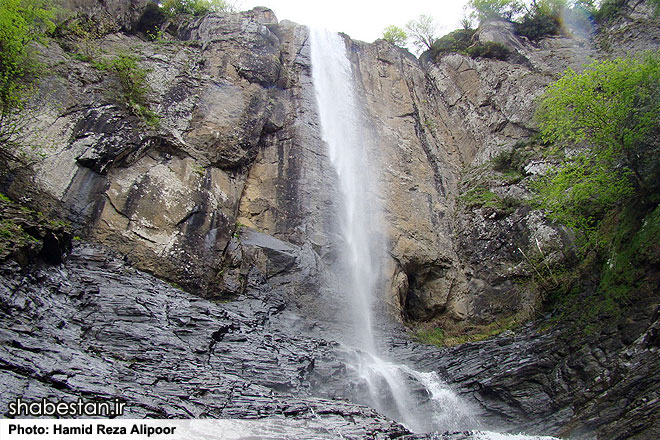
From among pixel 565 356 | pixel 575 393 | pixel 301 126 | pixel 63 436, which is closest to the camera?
pixel 63 436

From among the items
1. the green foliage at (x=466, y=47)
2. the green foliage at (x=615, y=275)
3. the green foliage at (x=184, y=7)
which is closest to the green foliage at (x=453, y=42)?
the green foliage at (x=466, y=47)

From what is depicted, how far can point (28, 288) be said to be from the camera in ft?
25.6

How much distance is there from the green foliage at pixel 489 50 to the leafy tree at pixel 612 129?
12.4m

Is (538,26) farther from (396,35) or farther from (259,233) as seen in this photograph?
(259,233)

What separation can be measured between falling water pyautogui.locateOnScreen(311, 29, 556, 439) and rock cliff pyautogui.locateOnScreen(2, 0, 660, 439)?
0.56 meters

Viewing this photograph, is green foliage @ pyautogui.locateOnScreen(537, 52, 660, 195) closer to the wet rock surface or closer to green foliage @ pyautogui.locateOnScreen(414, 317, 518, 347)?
green foliage @ pyautogui.locateOnScreen(414, 317, 518, 347)

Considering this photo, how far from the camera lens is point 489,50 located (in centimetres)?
2328

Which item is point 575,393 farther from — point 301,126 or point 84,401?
point 301,126

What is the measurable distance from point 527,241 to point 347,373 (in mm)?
8213

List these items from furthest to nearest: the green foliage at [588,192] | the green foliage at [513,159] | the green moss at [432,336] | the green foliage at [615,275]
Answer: the green foliage at [513,159]
the green moss at [432,336]
the green foliage at [588,192]
the green foliage at [615,275]

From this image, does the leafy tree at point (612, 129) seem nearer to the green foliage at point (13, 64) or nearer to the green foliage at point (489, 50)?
the green foliage at point (489, 50)

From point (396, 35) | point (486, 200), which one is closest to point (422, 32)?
point (396, 35)

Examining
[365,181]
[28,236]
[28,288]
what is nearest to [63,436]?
[28,288]

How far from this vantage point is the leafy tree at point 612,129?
9805mm
